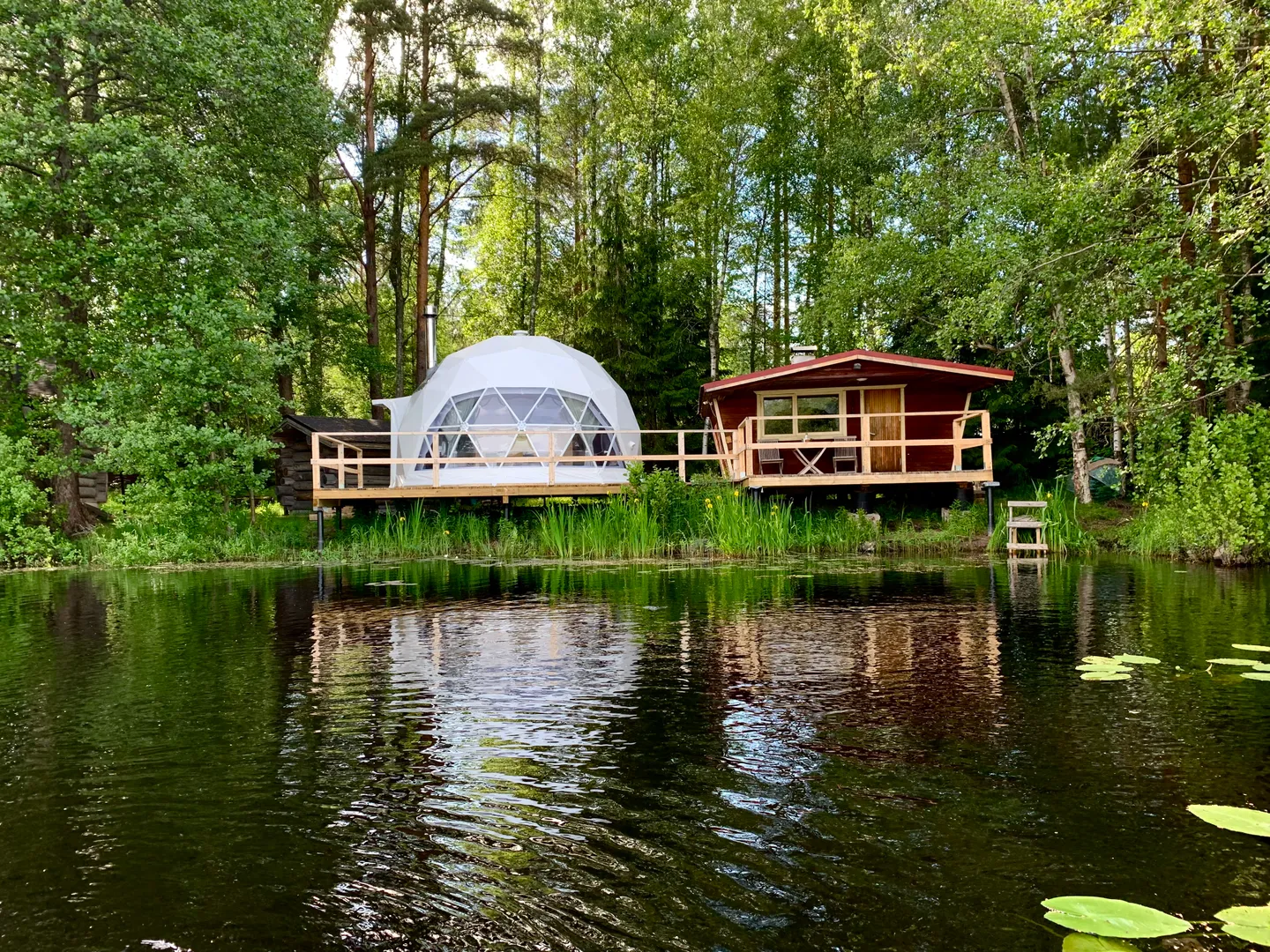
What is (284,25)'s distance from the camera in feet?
56.8

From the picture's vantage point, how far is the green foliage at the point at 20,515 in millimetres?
14594

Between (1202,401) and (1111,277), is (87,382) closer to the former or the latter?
(1111,277)

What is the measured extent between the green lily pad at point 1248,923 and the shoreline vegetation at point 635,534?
10.9 meters

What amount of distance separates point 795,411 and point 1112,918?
53.2ft

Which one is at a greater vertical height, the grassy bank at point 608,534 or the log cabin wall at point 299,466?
the log cabin wall at point 299,466

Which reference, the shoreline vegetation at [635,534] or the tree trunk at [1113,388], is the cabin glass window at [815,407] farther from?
the tree trunk at [1113,388]

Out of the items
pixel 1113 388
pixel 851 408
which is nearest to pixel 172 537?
pixel 851 408

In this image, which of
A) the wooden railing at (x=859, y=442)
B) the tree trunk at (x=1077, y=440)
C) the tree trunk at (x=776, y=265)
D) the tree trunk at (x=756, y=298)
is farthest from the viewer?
the tree trunk at (x=756, y=298)

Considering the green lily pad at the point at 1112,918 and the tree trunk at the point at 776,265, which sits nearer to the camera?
the green lily pad at the point at 1112,918

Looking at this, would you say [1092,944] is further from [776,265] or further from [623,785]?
[776,265]

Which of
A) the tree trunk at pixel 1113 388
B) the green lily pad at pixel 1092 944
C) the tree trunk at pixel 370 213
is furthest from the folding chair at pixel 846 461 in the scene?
the green lily pad at pixel 1092 944

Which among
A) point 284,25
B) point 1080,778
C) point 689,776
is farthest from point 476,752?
point 284,25

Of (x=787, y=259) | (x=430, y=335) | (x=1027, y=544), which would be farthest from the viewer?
(x=787, y=259)

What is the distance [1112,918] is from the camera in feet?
6.65
